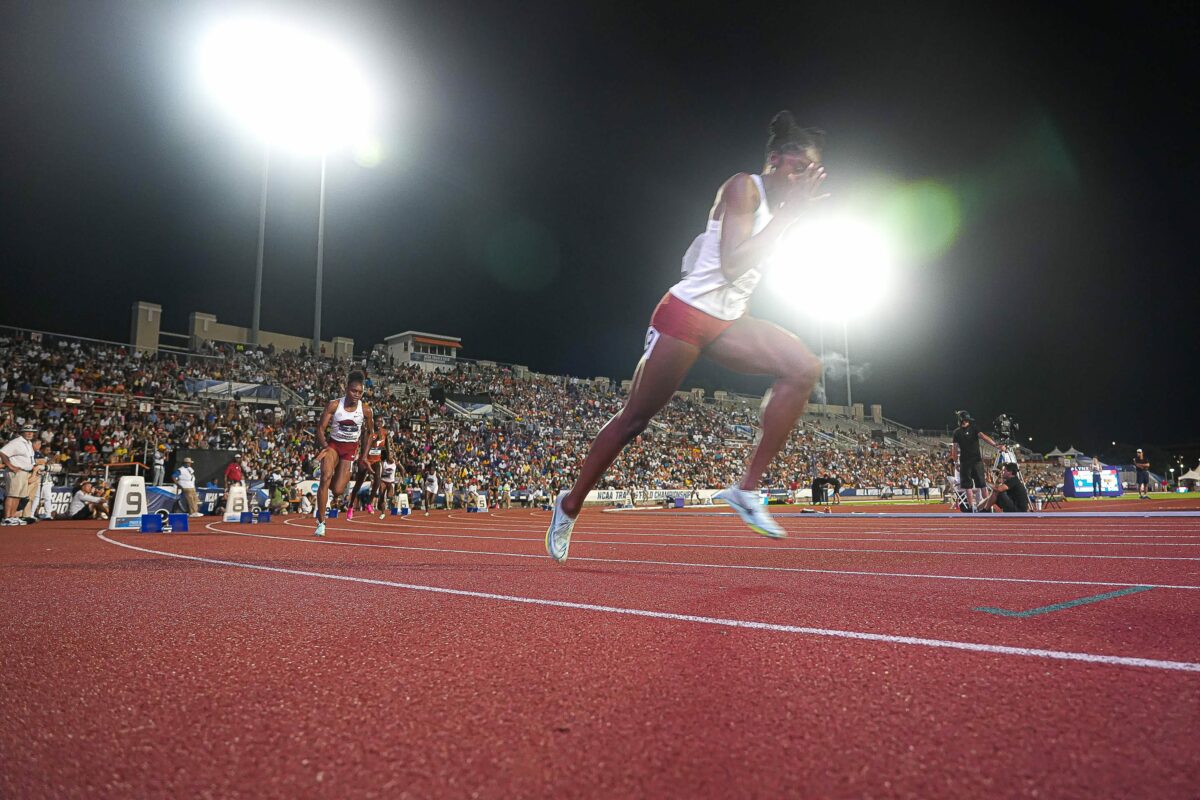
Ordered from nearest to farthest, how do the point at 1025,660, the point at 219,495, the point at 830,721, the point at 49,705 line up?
the point at 830,721 → the point at 49,705 → the point at 1025,660 → the point at 219,495

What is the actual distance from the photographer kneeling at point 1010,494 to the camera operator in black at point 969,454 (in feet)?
0.78

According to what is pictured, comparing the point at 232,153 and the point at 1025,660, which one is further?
the point at 232,153

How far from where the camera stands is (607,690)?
1.44 metres

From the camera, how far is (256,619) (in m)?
2.36

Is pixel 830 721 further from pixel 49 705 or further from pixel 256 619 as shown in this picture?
pixel 256 619

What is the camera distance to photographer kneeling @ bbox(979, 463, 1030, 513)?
12.4 m

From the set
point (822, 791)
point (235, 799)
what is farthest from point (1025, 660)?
point (235, 799)

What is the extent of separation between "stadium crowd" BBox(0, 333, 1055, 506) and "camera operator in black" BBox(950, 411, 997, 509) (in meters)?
15.2

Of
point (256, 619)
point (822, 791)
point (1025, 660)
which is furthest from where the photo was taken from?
point (256, 619)

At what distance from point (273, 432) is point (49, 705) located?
2229 centimetres

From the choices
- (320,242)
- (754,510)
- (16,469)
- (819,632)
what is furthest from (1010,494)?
(320,242)

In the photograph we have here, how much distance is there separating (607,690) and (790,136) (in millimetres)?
2821

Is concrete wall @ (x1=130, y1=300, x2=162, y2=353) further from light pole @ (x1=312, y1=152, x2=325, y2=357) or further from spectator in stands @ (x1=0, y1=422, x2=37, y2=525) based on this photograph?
spectator in stands @ (x1=0, y1=422, x2=37, y2=525)

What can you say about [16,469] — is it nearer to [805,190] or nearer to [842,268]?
[805,190]
